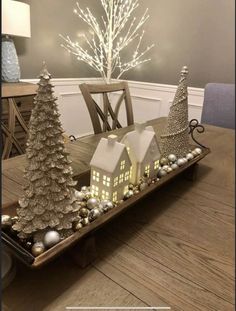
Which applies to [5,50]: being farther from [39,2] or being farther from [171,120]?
[171,120]

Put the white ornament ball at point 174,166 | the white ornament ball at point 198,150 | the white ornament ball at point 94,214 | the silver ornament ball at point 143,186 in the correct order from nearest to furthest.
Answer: the white ornament ball at point 94,214, the silver ornament ball at point 143,186, the white ornament ball at point 174,166, the white ornament ball at point 198,150

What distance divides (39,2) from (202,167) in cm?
69

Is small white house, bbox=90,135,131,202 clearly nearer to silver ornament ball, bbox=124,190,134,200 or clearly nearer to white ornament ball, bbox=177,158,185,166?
silver ornament ball, bbox=124,190,134,200

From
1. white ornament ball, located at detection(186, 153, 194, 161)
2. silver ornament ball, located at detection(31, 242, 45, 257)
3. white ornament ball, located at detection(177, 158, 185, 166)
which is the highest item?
white ornament ball, located at detection(186, 153, 194, 161)

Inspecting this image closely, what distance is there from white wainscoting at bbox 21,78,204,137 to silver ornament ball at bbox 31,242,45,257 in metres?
0.29

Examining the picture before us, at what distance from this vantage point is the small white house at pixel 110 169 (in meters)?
0.54

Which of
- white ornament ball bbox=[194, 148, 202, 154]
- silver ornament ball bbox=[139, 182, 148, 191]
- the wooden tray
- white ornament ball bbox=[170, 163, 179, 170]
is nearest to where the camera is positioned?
the wooden tray

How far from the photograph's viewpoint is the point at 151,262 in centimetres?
48

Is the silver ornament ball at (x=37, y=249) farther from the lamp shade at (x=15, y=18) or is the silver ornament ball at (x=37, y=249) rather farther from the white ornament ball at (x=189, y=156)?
the white ornament ball at (x=189, y=156)

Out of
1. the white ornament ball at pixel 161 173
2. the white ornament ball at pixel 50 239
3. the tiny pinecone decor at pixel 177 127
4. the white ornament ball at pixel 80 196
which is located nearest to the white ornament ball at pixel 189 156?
the tiny pinecone decor at pixel 177 127

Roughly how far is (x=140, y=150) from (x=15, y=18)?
1.17 feet

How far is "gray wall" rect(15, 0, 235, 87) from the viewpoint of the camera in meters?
0.48

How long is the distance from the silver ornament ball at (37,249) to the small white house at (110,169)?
18 cm

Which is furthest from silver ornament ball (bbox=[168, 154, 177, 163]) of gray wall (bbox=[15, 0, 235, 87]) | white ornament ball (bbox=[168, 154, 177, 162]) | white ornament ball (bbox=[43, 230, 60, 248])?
white ornament ball (bbox=[43, 230, 60, 248])
